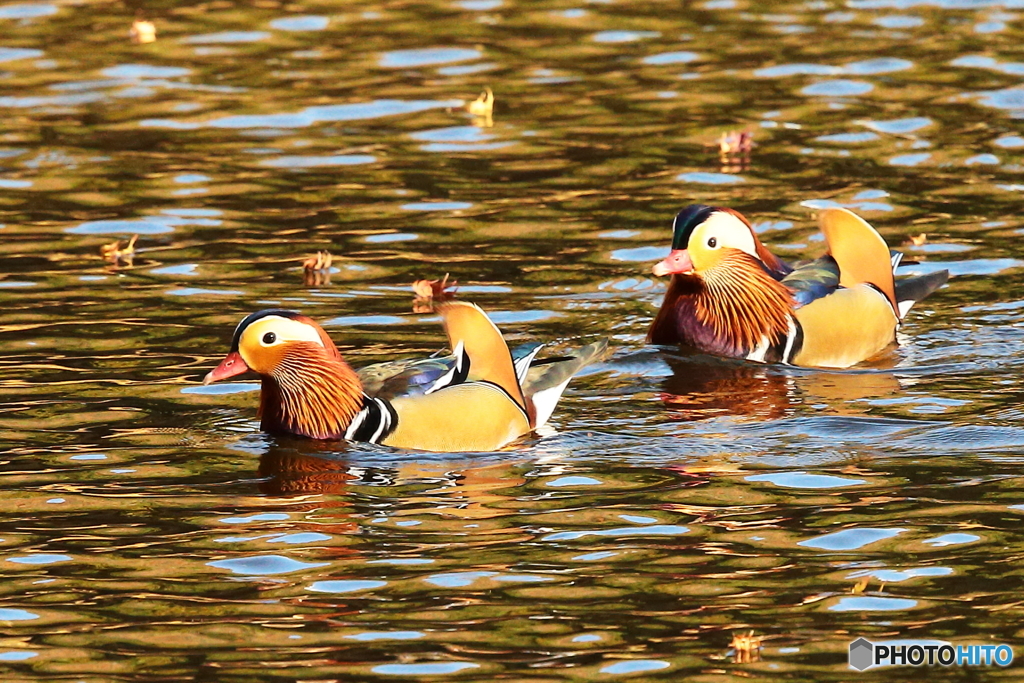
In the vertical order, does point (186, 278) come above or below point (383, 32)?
below

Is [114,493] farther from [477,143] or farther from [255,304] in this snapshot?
[477,143]

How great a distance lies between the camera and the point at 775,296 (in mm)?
11102

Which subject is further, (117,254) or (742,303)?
(117,254)

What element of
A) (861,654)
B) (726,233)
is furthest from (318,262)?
(861,654)

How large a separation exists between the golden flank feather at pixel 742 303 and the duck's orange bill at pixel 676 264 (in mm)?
260

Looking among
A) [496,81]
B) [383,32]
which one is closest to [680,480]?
[496,81]

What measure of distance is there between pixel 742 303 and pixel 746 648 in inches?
193

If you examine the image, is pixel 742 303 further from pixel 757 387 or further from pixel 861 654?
pixel 861 654

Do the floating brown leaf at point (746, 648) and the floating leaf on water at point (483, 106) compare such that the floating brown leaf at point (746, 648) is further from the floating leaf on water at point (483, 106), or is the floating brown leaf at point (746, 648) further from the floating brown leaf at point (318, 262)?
the floating leaf on water at point (483, 106)

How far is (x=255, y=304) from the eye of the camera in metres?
11.6

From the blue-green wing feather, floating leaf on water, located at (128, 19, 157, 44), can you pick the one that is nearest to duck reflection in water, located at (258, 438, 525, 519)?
the blue-green wing feather

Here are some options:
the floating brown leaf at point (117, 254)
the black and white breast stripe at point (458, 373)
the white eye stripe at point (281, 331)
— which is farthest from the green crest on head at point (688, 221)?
the floating brown leaf at point (117, 254)

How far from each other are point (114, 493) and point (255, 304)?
130 inches

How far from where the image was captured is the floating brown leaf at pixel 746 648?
6336 millimetres
